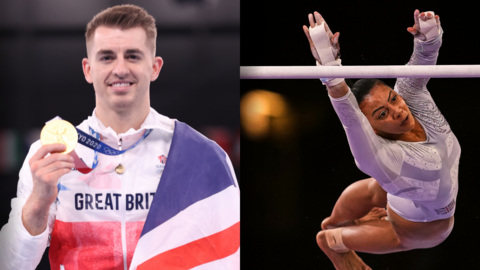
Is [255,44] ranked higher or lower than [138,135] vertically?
higher

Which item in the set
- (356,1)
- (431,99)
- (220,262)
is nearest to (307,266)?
(220,262)

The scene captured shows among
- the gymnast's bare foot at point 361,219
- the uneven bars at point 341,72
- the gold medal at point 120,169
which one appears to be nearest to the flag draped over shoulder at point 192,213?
the gold medal at point 120,169

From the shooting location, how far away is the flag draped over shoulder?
2.24 m

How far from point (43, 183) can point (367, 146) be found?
1917 mm

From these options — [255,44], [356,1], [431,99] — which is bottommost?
[431,99]

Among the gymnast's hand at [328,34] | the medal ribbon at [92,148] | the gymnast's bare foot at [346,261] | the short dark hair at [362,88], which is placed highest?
the gymnast's hand at [328,34]

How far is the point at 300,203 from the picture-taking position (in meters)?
2.73

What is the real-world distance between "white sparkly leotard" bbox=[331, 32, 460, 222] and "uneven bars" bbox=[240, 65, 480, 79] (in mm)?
256

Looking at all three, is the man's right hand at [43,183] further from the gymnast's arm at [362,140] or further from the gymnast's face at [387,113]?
the gymnast's face at [387,113]

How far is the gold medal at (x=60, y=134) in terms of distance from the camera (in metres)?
2.20

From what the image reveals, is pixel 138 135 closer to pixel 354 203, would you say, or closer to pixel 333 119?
pixel 333 119

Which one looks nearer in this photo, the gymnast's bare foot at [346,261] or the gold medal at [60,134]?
the gold medal at [60,134]

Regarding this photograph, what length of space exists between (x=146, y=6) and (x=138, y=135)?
71 cm

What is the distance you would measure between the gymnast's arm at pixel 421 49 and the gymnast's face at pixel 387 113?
82 millimetres
